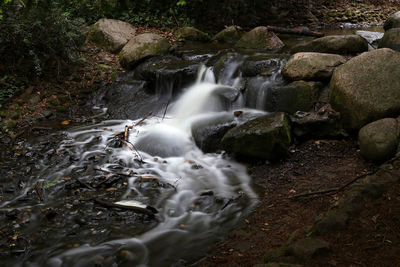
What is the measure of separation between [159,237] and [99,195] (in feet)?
4.27

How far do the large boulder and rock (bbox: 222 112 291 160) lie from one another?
3.21ft

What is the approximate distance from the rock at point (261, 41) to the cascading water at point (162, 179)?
2087 millimetres

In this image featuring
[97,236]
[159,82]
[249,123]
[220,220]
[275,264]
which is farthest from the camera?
[159,82]

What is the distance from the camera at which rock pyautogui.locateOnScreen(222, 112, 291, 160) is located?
4.95m

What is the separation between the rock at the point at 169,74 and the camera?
773 cm

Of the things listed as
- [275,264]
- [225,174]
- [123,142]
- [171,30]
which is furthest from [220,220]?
[171,30]

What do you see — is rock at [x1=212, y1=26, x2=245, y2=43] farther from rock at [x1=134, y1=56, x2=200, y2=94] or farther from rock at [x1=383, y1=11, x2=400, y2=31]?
rock at [x1=383, y1=11, x2=400, y2=31]

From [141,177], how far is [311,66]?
3.77 meters

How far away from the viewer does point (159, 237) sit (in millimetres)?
3592

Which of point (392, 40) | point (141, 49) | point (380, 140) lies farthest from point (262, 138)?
point (141, 49)

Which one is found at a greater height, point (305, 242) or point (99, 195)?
point (305, 242)

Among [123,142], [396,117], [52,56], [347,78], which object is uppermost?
[52,56]

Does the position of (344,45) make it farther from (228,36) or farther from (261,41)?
(228,36)

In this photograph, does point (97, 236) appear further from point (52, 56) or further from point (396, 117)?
point (52, 56)
